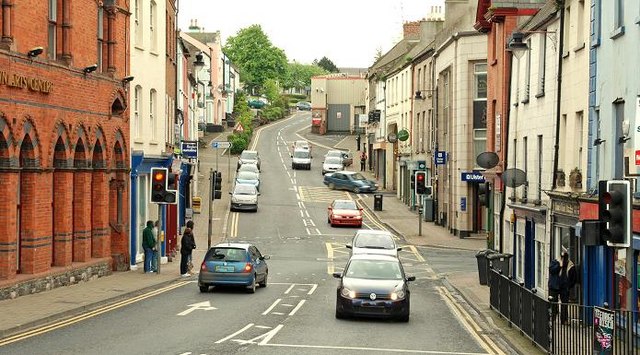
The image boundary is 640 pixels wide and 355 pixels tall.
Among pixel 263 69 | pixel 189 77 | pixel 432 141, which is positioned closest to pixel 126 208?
pixel 432 141

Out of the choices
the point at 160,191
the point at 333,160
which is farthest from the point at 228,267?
the point at 333,160

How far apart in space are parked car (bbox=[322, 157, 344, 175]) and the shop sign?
195 feet

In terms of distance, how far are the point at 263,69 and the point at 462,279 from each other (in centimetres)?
13406

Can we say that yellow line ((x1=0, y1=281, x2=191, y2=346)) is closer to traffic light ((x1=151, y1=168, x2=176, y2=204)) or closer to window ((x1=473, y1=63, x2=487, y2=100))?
traffic light ((x1=151, y1=168, x2=176, y2=204))

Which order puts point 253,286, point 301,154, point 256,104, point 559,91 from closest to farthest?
point 559,91 → point 253,286 → point 301,154 → point 256,104

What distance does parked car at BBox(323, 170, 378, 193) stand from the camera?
77400 millimetres

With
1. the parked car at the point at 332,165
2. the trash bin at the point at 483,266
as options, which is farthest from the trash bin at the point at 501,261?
the parked car at the point at 332,165

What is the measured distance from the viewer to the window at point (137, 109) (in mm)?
39656

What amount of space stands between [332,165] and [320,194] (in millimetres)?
12864

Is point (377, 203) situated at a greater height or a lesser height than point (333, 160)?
lesser

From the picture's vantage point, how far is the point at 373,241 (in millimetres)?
37906

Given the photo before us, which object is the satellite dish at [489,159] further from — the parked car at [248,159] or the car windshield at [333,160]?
the car windshield at [333,160]

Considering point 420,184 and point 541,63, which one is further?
point 420,184

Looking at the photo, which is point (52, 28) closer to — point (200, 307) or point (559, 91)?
point (200, 307)
